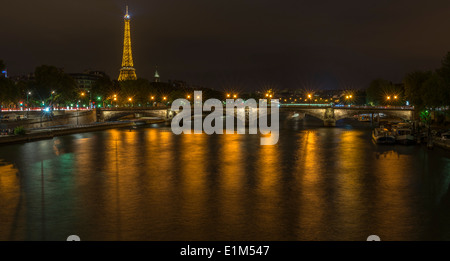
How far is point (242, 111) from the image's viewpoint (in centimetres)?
9244

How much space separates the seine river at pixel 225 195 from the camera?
1534cm

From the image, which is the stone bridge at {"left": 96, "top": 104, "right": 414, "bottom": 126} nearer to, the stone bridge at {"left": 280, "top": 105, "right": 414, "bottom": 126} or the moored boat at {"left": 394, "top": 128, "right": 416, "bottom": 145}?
the stone bridge at {"left": 280, "top": 105, "right": 414, "bottom": 126}

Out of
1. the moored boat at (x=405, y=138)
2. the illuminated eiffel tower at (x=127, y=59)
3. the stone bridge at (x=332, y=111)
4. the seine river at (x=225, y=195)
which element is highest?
the illuminated eiffel tower at (x=127, y=59)

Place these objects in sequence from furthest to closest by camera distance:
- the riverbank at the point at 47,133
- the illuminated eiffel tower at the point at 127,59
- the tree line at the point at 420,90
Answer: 1. the illuminated eiffel tower at the point at 127,59
2. the tree line at the point at 420,90
3. the riverbank at the point at 47,133

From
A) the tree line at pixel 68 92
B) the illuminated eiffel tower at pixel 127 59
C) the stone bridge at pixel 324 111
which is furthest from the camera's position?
the illuminated eiffel tower at pixel 127 59

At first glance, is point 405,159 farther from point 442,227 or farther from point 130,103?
point 130,103

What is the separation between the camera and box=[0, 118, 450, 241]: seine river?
15336 mm

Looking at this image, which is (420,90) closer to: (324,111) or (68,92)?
(324,111)

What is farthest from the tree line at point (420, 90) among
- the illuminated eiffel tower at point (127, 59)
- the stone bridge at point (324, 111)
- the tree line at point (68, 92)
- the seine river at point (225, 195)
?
the illuminated eiffel tower at point (127, 59)

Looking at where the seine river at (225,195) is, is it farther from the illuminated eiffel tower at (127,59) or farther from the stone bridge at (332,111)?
the illuminated eiffel tower at (127,59)

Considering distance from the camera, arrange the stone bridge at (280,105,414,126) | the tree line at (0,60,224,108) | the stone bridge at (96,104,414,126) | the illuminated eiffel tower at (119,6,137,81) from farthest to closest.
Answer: the illuminated eiffel tower at (119,6,137,81), the tree line at (0,60,224,108), the stone bridge at (280,105,414,126), the stone bridge at (96,104,414,126)

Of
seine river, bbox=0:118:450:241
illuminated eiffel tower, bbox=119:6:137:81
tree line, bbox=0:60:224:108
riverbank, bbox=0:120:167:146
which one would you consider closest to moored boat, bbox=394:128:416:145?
seine river, bbox=0:118:450:241
